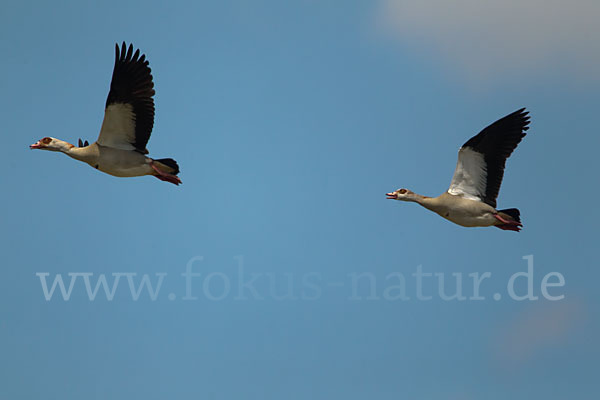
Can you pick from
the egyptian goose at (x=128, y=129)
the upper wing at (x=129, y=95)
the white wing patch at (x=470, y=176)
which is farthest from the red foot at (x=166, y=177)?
the white wing patch at (x=470, y=176)

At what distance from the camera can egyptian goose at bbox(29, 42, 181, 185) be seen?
1980cm

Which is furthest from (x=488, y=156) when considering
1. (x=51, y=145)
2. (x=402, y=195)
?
(x=51, y=145)

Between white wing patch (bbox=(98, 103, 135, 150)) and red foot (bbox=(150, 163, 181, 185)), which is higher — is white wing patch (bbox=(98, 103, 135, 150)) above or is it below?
above

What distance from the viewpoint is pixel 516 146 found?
2031cm

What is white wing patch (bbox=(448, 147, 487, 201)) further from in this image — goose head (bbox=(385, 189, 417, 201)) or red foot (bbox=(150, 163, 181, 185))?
red foot (bbox=(150, 163, 181, 185))

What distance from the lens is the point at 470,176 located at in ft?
67.2

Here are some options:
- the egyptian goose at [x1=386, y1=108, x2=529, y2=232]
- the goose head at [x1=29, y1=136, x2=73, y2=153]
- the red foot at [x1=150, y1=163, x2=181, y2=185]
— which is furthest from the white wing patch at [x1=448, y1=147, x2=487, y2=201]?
the goose head at [x1=29, y1=136, x2=73, y2=153]

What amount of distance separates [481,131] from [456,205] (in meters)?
1.44

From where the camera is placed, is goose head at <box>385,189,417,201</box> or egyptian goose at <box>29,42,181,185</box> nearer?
egyptian goose at <box>29,42,181,185</box>

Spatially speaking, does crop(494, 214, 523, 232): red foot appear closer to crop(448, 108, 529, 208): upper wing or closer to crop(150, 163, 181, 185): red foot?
crop(448, 108, 529, 208): upper wing

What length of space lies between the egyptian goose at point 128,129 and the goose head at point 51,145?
25 centimetres

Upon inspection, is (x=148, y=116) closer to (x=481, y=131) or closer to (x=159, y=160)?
(x=159, y=160)

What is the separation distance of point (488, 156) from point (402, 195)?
1.78 m

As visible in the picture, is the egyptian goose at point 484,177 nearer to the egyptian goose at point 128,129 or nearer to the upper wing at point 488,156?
the upper wing at point 488,156
